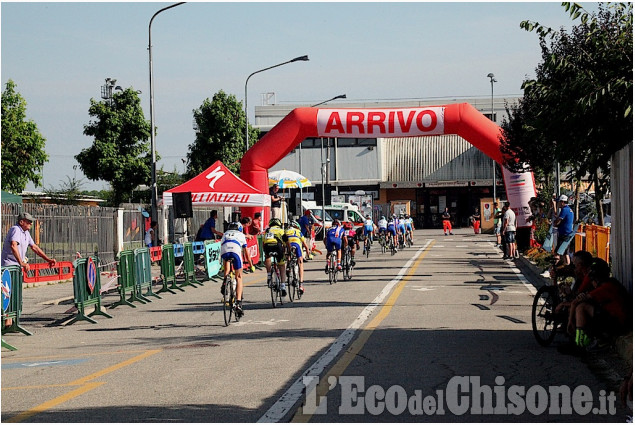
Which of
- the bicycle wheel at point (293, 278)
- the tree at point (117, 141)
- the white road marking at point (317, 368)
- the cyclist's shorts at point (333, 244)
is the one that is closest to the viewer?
the white road marking at point (317, 368)

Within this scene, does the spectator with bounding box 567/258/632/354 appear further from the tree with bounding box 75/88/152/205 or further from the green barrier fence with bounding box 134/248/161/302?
the tree with bounding box 75/88/152/205

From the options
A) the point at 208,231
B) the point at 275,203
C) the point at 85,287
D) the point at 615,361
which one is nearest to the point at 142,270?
the point at 85,287

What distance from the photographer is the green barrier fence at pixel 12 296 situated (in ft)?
45.4

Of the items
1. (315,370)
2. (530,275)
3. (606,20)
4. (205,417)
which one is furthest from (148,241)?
(205,417)

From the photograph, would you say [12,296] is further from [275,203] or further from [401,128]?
[275,203]

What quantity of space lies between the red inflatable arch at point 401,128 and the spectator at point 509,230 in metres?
0.60

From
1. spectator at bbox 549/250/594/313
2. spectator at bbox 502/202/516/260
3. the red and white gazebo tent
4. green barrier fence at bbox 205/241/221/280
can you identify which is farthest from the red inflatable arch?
spectator at bbox 549/250/594/313

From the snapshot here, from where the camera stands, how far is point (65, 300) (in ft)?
66.9

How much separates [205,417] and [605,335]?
16.3ft

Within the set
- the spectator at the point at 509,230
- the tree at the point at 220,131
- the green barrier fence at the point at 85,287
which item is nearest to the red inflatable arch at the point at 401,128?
the spectator at the point at 509,230

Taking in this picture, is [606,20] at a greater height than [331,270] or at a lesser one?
greater

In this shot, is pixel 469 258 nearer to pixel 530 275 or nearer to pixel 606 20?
pixel 530 275

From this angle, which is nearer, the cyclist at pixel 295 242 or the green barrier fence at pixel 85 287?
the green barrier fence at pixel 85 287

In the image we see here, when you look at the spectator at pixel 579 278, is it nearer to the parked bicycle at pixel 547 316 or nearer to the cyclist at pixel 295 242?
the parked bicycle at pixel 547 316
